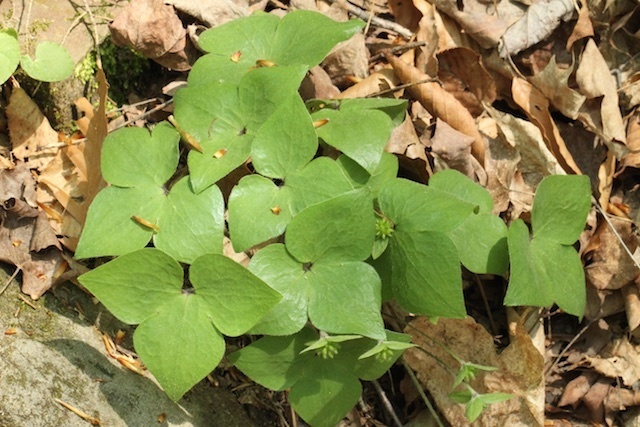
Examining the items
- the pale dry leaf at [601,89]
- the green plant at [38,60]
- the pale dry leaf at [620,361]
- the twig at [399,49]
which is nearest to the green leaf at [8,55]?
the green plant at [38,60]

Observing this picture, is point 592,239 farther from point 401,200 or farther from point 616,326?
point 401,200

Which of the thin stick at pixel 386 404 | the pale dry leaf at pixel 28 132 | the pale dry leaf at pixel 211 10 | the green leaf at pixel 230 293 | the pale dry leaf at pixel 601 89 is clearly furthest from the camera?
the pale dry leaf at pixel 601 89

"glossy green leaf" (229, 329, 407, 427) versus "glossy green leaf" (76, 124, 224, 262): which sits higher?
"glossy green leaf" (76, 124, 224, 262)

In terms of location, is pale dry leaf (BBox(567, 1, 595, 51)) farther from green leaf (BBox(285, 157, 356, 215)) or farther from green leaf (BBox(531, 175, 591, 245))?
green leaf (BBox(285, 157, 356, 215))

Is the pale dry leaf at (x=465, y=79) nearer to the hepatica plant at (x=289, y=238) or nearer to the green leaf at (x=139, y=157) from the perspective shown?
the hepatica plant at (x=289, y=238)

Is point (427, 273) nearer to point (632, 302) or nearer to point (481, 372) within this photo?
point (481, 372)

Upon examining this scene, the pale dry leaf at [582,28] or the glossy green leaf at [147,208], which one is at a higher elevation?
the pale dry leaf at [582,28]

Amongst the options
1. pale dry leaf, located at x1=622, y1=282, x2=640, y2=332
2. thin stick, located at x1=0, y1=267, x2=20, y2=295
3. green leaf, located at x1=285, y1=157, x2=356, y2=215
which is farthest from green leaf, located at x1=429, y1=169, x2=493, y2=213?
thin stick, located at x1=0, y1=267, x2=20, y2=295
